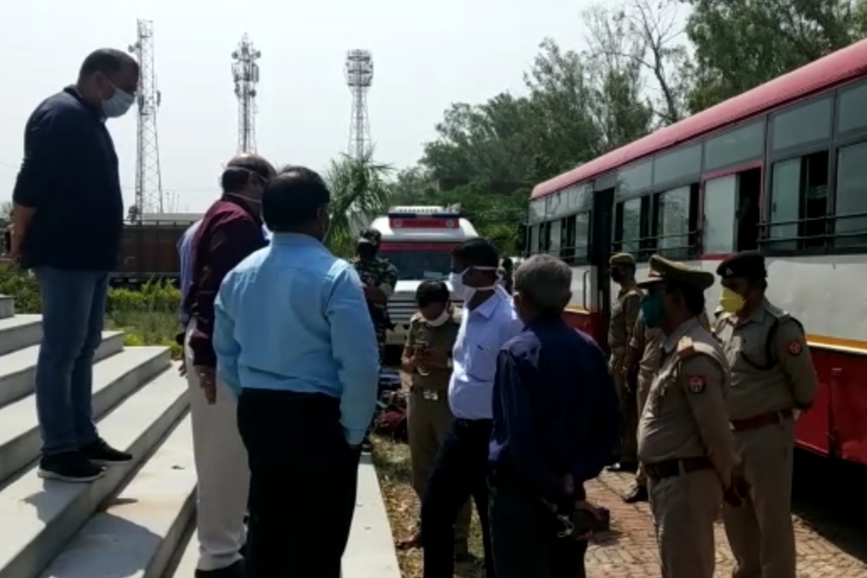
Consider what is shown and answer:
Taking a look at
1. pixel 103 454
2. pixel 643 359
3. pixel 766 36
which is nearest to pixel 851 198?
pixel 643 359

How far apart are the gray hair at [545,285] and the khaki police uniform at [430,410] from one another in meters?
2.76

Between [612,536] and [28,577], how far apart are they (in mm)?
4560

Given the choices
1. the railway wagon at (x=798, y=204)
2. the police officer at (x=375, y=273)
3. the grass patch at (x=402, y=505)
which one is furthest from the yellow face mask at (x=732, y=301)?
the police officer at (x=375, y=273)

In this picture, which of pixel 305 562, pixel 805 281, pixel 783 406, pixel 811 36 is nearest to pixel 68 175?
pixel 305 562

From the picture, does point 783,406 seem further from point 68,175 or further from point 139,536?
point 68,175

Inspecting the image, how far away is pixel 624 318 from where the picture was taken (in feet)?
34.5

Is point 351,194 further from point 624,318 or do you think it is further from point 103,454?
point 103,454

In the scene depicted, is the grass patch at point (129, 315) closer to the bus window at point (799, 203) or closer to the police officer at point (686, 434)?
the bus window at point (799, 203)

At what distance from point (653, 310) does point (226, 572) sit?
220cm

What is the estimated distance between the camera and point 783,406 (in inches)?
248

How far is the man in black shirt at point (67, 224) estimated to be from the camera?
5.56 m

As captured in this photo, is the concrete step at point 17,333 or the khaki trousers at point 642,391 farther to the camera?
the khaki trousers at point 642,391

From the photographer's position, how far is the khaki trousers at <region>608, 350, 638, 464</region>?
34.7ft

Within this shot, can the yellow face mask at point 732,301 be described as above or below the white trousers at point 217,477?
above
